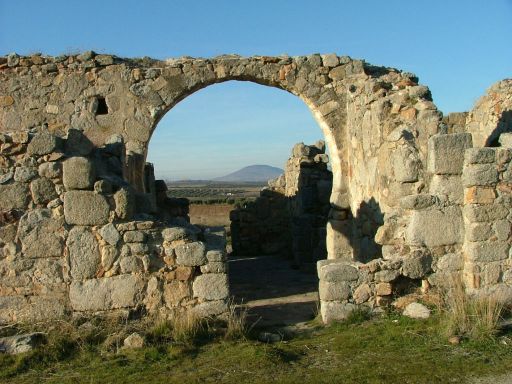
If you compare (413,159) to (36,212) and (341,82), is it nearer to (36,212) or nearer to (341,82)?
(341,82)

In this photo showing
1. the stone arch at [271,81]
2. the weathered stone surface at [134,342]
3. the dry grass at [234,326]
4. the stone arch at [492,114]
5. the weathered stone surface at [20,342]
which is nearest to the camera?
the weathered stone surface at [20,342]

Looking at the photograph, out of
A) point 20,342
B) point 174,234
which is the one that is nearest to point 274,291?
point 174,234

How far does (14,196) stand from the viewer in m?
5.71

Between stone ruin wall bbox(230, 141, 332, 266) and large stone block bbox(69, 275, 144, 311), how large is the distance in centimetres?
564

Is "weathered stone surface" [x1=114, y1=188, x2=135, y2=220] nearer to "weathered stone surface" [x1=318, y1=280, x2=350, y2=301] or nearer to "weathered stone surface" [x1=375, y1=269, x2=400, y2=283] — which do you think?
"weathered stone surface" [x1=318, y1=280, x2=350, y2=301]

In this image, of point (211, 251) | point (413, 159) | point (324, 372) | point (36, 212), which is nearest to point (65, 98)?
point (36, 212)

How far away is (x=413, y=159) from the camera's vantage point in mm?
6645

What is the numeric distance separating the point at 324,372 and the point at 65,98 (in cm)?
657

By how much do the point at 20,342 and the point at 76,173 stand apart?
1697 millimetres

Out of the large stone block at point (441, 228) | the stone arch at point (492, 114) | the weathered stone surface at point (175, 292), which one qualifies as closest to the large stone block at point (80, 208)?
the weathered stone surface at point (175, 292)

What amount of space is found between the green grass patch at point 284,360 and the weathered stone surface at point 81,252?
2.42ft

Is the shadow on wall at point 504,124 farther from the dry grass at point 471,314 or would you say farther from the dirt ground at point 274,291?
the dry grass at point 471,314

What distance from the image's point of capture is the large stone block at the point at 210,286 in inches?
230

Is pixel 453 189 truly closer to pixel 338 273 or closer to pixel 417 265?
pixel 417 265
